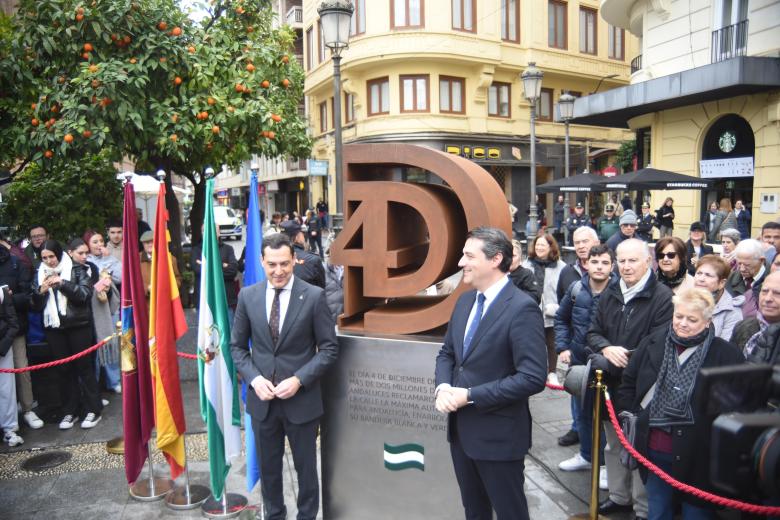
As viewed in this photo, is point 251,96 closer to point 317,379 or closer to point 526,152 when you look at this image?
point 317,379

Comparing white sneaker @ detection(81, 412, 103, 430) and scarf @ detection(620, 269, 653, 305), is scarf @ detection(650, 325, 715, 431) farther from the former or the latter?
white sneaker @ detection(81, 412, 103, 430)

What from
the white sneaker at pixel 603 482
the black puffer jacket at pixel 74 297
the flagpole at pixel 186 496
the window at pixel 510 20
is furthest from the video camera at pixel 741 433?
the window at pixel 510 20

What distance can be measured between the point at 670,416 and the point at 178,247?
34.7 ft

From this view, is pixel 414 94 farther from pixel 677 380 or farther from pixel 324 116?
pixel 677 380

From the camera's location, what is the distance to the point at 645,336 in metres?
3.99

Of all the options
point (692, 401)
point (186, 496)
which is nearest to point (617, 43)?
point (692, 401)

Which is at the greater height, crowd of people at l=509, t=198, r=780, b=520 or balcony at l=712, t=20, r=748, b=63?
balcony at l=712, t=20, r=748, b=63

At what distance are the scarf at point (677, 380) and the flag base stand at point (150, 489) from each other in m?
3.75

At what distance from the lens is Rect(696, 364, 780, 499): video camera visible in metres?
1.72

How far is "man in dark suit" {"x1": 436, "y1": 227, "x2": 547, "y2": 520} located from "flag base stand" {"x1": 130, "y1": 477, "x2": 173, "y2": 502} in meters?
2.74

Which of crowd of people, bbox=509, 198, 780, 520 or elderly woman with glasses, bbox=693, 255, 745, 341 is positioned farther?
elderly woman with glasses, bbox=693, 255, 745, 341

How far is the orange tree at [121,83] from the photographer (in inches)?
280

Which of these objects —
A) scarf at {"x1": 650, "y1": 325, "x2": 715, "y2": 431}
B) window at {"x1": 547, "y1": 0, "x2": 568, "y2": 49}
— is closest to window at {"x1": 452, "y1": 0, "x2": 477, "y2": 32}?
window at {"x1": 547, "y1": 0, "x2": 568, "y2": 49}

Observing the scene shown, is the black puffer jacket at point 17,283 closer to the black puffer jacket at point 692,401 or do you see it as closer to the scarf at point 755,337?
the black puffer jacket at point 692,401
